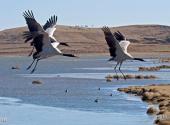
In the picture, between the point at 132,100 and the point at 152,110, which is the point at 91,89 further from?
the point at 152,110

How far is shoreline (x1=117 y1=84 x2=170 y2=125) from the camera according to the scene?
2157 inches

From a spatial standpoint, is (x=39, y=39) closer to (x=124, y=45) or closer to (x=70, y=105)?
(x=124, y=45)

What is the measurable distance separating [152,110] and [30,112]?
12.4m

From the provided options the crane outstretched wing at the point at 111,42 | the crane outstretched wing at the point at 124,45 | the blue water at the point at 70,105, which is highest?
the crane outstretched wing at the point at 111,42

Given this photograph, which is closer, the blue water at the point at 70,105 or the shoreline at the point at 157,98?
the shoreline at the point at 157,98

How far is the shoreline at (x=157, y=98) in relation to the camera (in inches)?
2157

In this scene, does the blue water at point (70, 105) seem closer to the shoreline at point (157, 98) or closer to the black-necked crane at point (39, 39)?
the shoreline at point (157, 98)

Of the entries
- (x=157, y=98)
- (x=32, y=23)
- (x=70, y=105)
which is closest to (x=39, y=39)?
(x=32, y=23)

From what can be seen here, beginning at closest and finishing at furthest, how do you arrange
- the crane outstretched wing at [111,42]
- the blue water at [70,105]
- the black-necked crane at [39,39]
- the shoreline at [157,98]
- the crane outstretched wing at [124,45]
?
1. the black-necked crane at [39,39]
2. the crane outstretched wing at [111,42]
3. the crane outstretched wing at [124,45]
4. the shoreline at [157,98]
5. the blue water at [70,105]

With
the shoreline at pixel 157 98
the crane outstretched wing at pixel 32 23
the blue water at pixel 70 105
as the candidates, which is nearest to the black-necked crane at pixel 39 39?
the crane outstretched wing at pixel 32 23

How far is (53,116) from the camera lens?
61.1 m

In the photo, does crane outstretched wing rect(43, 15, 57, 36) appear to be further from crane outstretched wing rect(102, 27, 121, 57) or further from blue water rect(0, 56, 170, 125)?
blue water rect(0, 56, 170, 125)

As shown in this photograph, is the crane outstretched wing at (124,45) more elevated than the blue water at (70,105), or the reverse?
the crane outstretched wing at (124,45)

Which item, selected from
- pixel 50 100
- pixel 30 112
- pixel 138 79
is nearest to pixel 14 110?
pixel 30 112
